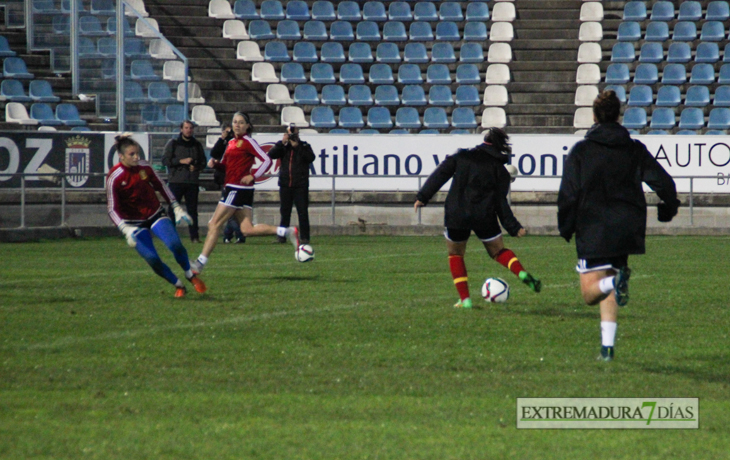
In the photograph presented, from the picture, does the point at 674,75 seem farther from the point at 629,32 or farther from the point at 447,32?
the point at 447,32

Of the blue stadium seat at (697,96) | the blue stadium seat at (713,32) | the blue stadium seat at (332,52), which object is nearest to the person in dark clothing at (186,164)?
the blue stadium seat at (332,52)

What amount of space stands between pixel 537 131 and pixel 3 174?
41.1ft

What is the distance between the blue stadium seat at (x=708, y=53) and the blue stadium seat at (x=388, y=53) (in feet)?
25.6

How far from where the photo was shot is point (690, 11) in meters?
28.2

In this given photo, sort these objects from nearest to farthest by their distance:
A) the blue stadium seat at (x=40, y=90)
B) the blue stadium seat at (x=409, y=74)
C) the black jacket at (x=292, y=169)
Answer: the black jacket at (x=292, y=169)
the blue stadium seat at (x=40, y=90)
the blue stadium seat at (x=409, y=74)

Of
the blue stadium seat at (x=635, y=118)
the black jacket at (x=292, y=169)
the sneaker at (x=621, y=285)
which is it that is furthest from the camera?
the blue stadium seat at (x=635, y=118)

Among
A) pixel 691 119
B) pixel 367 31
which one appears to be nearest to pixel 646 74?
pixel 691 119

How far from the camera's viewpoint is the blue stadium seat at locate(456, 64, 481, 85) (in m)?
27.1

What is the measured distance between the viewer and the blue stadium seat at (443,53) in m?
27.5

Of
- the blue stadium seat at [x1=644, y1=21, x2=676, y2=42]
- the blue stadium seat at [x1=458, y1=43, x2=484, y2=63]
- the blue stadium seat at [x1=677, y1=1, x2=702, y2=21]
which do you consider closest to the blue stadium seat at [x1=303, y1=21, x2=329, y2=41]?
the blue stadium seat at [x1=458, y1=43, x2=484, y2=63]

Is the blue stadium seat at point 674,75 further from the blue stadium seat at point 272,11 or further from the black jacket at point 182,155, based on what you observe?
the black jacket at point 182,155

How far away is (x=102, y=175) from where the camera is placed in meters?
20.6

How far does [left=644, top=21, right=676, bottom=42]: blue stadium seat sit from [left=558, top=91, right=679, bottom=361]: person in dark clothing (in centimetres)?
2246

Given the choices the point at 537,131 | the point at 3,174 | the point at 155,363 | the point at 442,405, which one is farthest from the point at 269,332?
the point at 537,131
